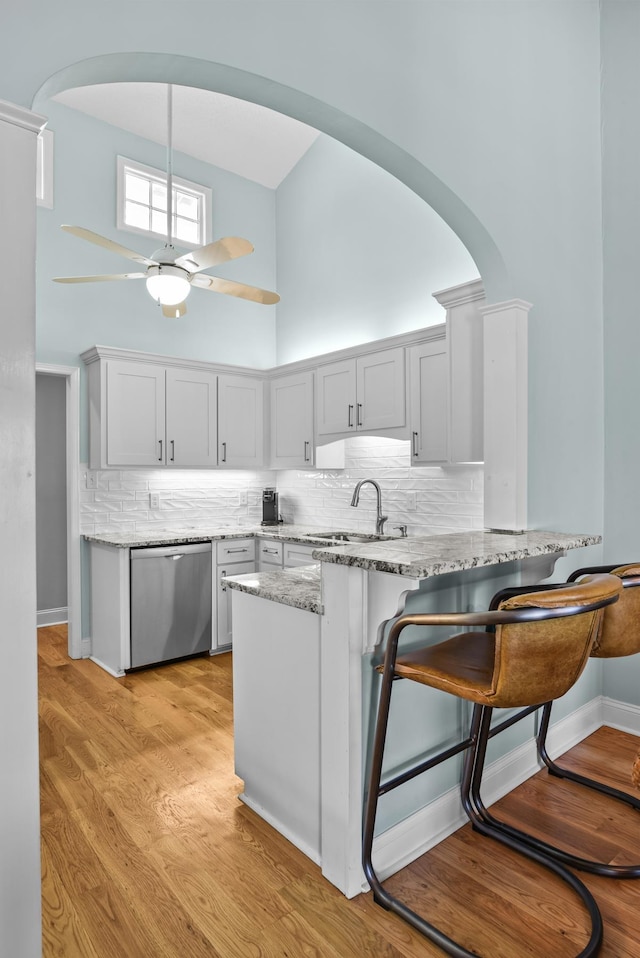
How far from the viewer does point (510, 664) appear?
1.46 metres

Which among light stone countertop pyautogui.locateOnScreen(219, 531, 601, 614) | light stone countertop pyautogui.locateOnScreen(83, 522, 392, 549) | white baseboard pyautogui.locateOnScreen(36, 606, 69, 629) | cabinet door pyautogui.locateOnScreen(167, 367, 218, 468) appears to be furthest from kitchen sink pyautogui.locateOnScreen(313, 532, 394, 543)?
white baseboard pyautogui.locateOnScreen(36, 606, 69, 629)

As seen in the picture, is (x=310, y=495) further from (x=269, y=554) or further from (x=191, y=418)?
(x=191, y=418)

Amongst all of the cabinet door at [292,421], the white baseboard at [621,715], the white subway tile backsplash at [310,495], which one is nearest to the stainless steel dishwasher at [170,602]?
the white subway tile backsplash at [310,495]

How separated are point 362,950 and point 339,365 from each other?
355cm

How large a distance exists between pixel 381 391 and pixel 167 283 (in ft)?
5.41

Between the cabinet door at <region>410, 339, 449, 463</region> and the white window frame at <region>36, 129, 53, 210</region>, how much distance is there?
2.98 meters

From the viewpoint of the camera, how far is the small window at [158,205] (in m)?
4.66

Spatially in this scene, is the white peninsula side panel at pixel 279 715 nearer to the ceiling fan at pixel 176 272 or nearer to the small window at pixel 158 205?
the ceiling fan at pixel 176 272

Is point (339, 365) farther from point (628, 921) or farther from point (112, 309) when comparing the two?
point (628, 921)

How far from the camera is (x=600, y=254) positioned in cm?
299

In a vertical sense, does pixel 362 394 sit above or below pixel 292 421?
above

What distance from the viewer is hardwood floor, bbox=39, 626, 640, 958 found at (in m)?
1.57

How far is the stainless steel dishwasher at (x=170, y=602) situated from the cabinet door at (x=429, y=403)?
1.79 meters

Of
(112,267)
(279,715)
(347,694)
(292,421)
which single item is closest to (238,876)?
(279,715)
